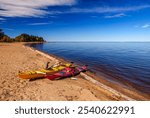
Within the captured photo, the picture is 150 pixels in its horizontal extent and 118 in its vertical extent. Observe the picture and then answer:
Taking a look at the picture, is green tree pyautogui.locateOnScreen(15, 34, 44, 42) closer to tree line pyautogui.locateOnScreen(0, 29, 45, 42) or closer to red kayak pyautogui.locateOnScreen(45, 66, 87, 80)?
tree line pyautogui.locateOnScreen(0, 29, 45, 42)

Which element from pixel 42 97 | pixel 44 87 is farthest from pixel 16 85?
pixel 42 97

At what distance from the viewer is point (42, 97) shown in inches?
432

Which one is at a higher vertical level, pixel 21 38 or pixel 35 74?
pixel 21 38

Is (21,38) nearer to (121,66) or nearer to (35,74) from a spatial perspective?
(121,66)

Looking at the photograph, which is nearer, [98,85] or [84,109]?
[84,109]

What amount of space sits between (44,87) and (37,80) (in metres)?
2.26

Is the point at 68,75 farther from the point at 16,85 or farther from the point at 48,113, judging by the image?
the point at 48,113

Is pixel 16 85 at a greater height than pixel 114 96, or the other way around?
pixel 16 85

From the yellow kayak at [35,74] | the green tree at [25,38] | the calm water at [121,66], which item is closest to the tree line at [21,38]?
the green tree at [25,38]

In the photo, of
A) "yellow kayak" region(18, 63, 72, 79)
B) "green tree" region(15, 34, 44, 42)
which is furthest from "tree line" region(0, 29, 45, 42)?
"yellow kayak" region(18, 63, 72, 79)

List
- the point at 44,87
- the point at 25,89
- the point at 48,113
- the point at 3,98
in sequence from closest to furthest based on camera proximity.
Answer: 1. the point at 48,113
2. the point at 3,98
3. the point at 25,89
4. the point at 44,87

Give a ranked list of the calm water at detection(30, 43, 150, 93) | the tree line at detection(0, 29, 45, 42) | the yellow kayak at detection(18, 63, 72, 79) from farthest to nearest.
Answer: the tree line at detection(0, 29, 45, 42) < the calm water at detection(30, 43, 150, 93) < the yellow kayak at detection(18, 63, 72, 79)

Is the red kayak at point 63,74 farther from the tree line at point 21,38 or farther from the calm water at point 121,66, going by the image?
the tree line at point 21,38

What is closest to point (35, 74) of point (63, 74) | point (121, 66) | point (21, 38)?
point (63, 74)
